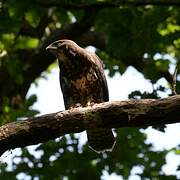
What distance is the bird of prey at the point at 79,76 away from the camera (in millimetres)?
5777

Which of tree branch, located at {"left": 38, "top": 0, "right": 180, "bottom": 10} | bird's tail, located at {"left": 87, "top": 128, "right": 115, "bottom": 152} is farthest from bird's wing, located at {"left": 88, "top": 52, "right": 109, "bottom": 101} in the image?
tree branch, located at {"left": 38, "top": 0, "right": 180, "bottom": 10}

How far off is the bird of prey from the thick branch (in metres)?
1.56

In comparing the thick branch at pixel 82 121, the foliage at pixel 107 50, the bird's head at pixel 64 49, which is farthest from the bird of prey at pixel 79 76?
the thick branch at pixel 82 121

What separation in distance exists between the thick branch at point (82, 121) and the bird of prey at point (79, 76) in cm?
156

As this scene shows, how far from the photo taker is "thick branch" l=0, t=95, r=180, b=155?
12.8ft

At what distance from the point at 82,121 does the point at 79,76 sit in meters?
1.74

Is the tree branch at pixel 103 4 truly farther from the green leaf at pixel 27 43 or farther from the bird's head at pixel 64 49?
the bird's head at pixel 64 49

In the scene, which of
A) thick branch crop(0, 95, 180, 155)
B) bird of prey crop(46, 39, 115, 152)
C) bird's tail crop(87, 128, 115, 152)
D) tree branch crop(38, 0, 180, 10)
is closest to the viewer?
thick branch crop(0, 95, 180, 155)

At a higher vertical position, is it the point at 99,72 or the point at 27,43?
the point at 27,43

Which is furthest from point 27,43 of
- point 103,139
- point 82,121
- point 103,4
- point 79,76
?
point 82,121

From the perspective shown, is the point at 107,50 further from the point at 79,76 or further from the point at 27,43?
the point at 79,76

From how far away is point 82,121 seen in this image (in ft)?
13.4

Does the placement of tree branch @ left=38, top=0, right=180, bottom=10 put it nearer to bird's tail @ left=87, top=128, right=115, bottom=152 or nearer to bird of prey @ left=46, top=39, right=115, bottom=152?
bird of prey @ left=46, top=39, right=115, bottom=152

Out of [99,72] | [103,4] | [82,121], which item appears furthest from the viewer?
[103,4]
